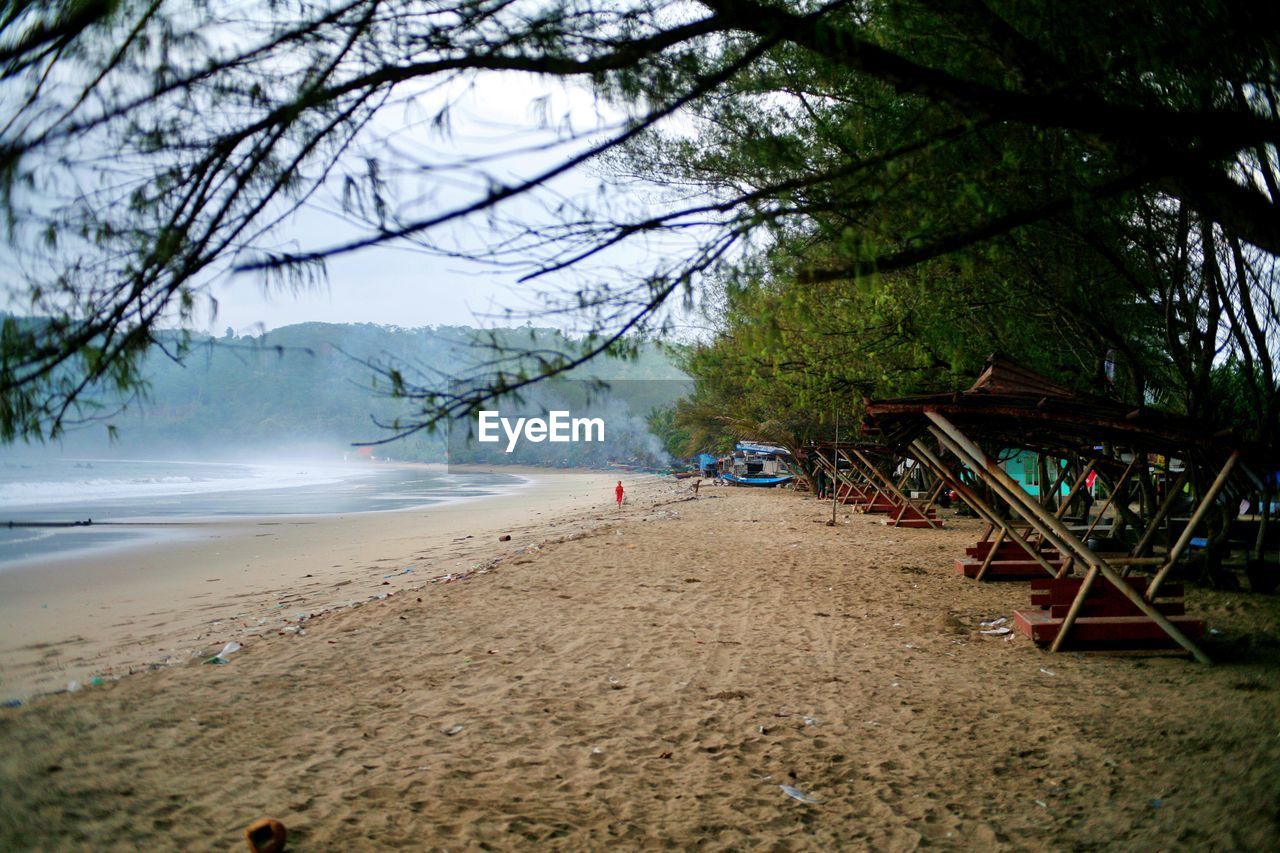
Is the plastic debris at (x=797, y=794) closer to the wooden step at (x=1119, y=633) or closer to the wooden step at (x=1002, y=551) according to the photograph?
the wooden step at (x=1119, y=633)

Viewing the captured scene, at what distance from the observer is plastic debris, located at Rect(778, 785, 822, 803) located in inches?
132

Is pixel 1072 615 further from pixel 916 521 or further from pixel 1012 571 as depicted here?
pixel 916 521

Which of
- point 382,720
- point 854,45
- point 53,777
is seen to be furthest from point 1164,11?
point 53,777

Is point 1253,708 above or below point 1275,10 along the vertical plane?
below

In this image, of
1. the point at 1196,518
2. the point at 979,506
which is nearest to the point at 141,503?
the point at 979,506

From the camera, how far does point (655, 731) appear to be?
4156 mm

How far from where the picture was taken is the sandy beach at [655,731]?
123 inches

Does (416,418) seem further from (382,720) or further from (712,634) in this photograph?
(712,634)

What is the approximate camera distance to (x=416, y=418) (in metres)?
2.75

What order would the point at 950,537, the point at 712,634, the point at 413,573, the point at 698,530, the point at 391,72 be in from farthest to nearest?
the point at 698,530, the point at 950,537, the point at 413,573, the point at 712,634, the point at 391,72

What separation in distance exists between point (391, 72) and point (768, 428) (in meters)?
25.8

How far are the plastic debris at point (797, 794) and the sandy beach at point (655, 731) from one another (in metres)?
0.02

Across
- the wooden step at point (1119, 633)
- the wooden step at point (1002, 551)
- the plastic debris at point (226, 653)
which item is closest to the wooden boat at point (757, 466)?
the wooden step at point (1002, 551)

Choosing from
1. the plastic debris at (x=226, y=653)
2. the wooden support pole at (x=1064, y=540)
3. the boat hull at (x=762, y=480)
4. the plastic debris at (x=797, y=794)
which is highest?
the wooden support pole at (x=1064, y=540)
